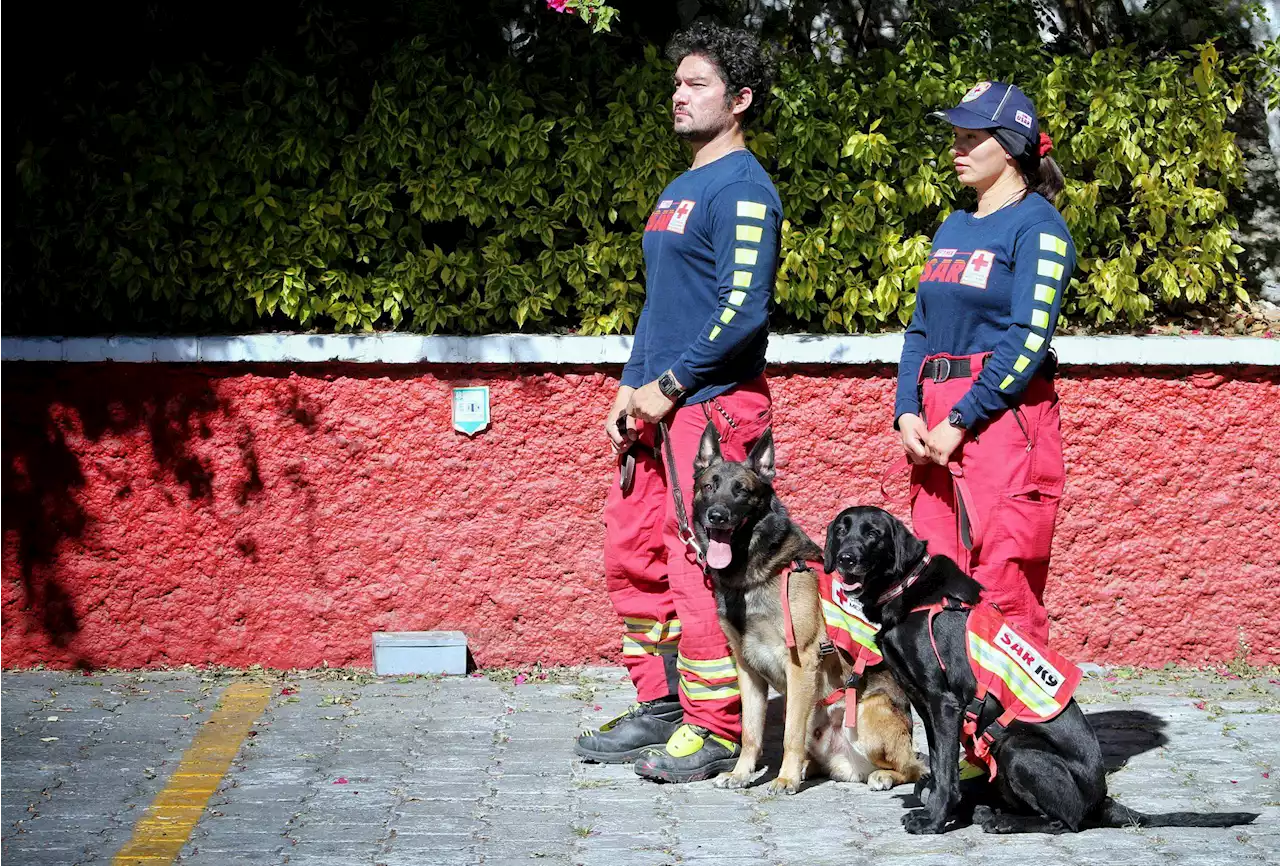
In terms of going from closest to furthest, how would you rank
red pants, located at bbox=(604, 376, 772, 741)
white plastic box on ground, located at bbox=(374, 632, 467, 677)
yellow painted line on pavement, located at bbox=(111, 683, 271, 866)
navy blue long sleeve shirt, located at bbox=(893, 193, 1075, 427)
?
yellow painted line on pavement, located at bbox=(111, 683, 271, 866) < navy blue long sleeve shirt, located at bbox=(893, 193, 1075, 427) < red pants, located at bbox=(604, 376, 772, 741) < white plastic box on ground, located at bbox=(374, 632, 467, 677)

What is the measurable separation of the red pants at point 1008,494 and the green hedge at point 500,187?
176 centimetres

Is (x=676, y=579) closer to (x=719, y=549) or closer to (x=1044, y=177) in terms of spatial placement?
(x=719, y=549)

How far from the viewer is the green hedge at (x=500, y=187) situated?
7129 millimetres

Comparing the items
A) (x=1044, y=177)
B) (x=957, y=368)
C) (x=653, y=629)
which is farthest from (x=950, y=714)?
(x=1044, y=177)

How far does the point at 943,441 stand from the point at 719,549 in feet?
3.02

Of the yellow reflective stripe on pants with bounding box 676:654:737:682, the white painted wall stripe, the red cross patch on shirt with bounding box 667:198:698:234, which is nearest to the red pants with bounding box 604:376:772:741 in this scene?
the yellow reflective stripe on pants with bounding box 676:654:737:682

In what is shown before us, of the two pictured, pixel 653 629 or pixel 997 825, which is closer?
pixel 997 825

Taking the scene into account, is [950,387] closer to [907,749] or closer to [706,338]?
[706,338]

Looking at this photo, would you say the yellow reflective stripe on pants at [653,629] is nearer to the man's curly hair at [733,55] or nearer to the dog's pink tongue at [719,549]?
the dog's pink tongue at [719,549]

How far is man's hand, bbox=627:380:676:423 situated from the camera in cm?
563

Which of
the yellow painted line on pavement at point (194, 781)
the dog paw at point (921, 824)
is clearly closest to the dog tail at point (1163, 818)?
the dog paw at point (921, 824)

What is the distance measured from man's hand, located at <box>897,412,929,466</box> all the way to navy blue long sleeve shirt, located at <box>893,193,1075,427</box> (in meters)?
0.06

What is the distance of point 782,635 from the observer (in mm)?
5594

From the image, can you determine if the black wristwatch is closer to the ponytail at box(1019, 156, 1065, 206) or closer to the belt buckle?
the belt buckle
